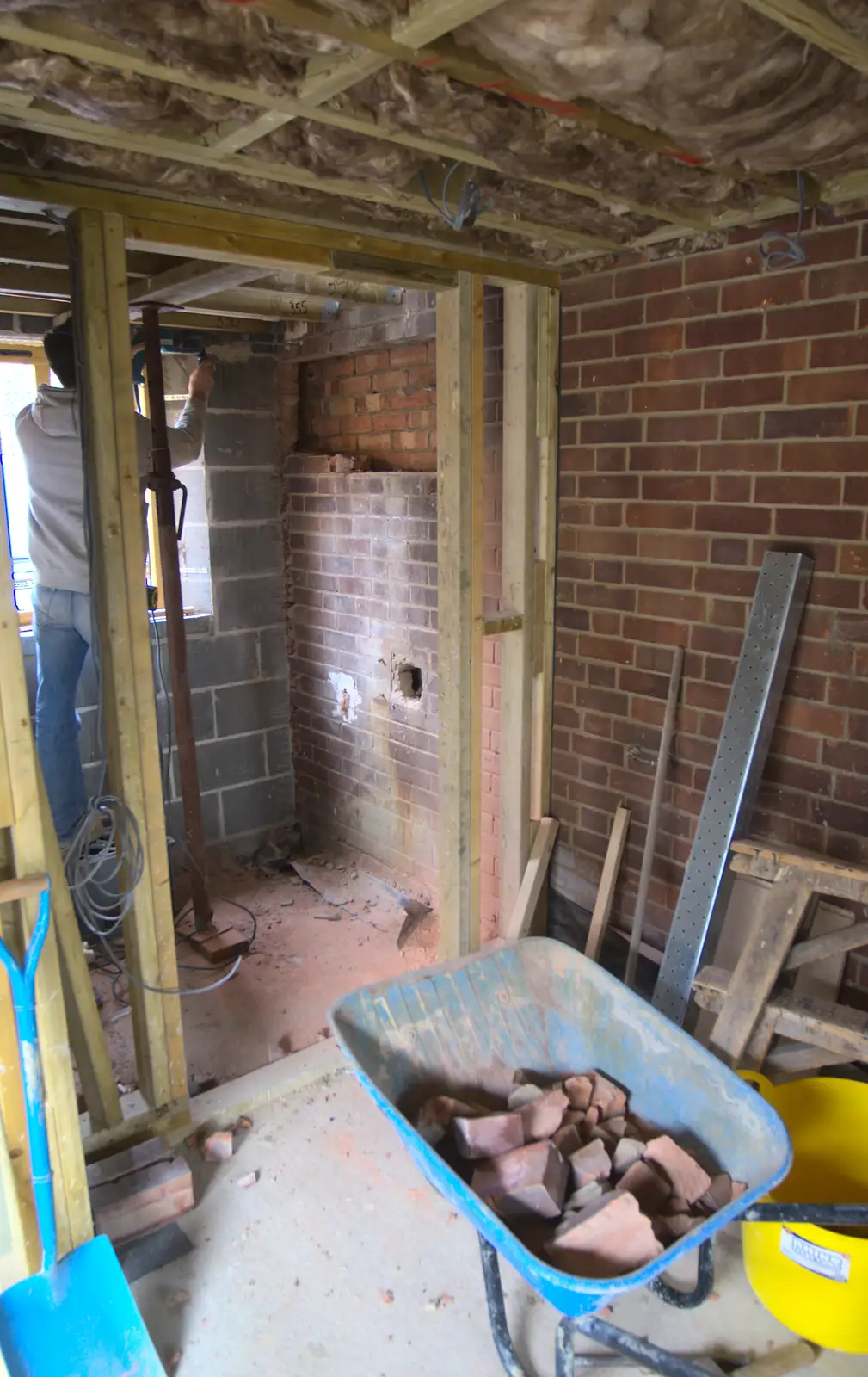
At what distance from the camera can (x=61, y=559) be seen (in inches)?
126

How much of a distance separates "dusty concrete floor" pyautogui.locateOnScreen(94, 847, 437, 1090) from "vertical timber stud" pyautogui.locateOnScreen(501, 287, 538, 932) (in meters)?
0.74

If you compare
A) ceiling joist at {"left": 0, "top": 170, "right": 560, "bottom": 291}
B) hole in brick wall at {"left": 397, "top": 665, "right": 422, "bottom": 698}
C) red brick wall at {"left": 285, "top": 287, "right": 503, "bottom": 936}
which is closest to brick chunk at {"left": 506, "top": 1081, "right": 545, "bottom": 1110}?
red brick wall at {"left": 285, "top": 287, "right": 503, "bottom": 936}

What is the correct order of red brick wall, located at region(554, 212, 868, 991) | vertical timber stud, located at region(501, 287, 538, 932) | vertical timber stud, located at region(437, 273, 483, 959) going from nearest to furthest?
red brick wall, located at region(554, 212, 868, 991), vertical timber stud, located at region(437, 273, 483, 959), vertical timber stud, located at region(501, 287, 538, 932)

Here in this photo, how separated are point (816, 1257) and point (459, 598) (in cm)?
185

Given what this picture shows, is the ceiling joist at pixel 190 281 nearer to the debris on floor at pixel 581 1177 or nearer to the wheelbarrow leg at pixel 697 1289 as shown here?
the debris on floor at pixel 581 1177

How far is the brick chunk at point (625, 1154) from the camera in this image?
1.81 meters

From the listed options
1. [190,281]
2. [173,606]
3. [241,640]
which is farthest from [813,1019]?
[241,640]

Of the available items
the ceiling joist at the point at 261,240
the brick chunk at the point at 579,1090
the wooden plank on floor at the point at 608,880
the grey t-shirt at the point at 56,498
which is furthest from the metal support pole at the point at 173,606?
the brick chunk at the point at 579,1090

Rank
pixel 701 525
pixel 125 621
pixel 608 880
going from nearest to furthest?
pixel 125 621, pixel 701 525, pixel 608 880

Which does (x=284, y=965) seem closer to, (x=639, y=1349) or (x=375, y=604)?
(x=375, y=604)

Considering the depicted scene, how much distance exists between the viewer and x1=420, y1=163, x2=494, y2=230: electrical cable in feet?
6.70

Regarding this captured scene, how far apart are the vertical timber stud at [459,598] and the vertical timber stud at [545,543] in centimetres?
29

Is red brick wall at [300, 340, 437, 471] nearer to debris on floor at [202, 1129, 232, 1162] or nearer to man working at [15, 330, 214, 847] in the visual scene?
man working at [15, 330, 214, 847]

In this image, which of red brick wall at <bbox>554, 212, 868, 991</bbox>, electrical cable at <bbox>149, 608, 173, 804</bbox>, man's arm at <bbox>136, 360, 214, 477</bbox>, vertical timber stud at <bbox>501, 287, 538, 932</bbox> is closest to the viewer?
red brick wall at <bbox>554, 212, 868, 991</bbox>
